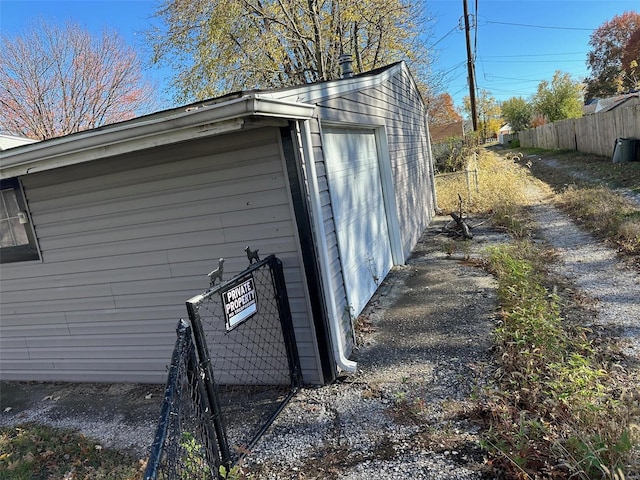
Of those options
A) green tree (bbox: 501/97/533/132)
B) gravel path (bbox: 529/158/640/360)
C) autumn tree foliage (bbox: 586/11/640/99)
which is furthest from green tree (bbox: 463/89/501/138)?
gravel path (bbox: 529/158/640/360)

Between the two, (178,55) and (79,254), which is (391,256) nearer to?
(79,254)

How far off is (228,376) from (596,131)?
19.3 meters

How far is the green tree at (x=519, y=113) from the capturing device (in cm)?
4831

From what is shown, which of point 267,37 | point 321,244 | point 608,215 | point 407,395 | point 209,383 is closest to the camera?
point 209,383

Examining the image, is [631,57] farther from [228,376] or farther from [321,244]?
[228,376]

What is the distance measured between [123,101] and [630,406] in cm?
2128

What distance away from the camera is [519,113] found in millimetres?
49281

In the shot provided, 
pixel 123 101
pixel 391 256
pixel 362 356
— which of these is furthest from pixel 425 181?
pixel 123 101

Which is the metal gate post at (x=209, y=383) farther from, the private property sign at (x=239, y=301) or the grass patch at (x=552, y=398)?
the grass patch at (x=552, y=398)

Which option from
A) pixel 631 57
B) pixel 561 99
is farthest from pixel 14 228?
pixel 631 57

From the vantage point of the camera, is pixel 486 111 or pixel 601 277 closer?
pixel 601 277

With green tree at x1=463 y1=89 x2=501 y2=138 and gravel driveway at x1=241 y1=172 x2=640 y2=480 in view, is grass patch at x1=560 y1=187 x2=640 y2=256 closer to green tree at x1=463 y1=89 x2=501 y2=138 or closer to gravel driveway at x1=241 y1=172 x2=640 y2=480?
gravel driveway at x1=241 y1=172 x2=640 y2=480

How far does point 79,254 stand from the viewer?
4105 mm

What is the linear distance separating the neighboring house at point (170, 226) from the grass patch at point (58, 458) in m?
0.86
